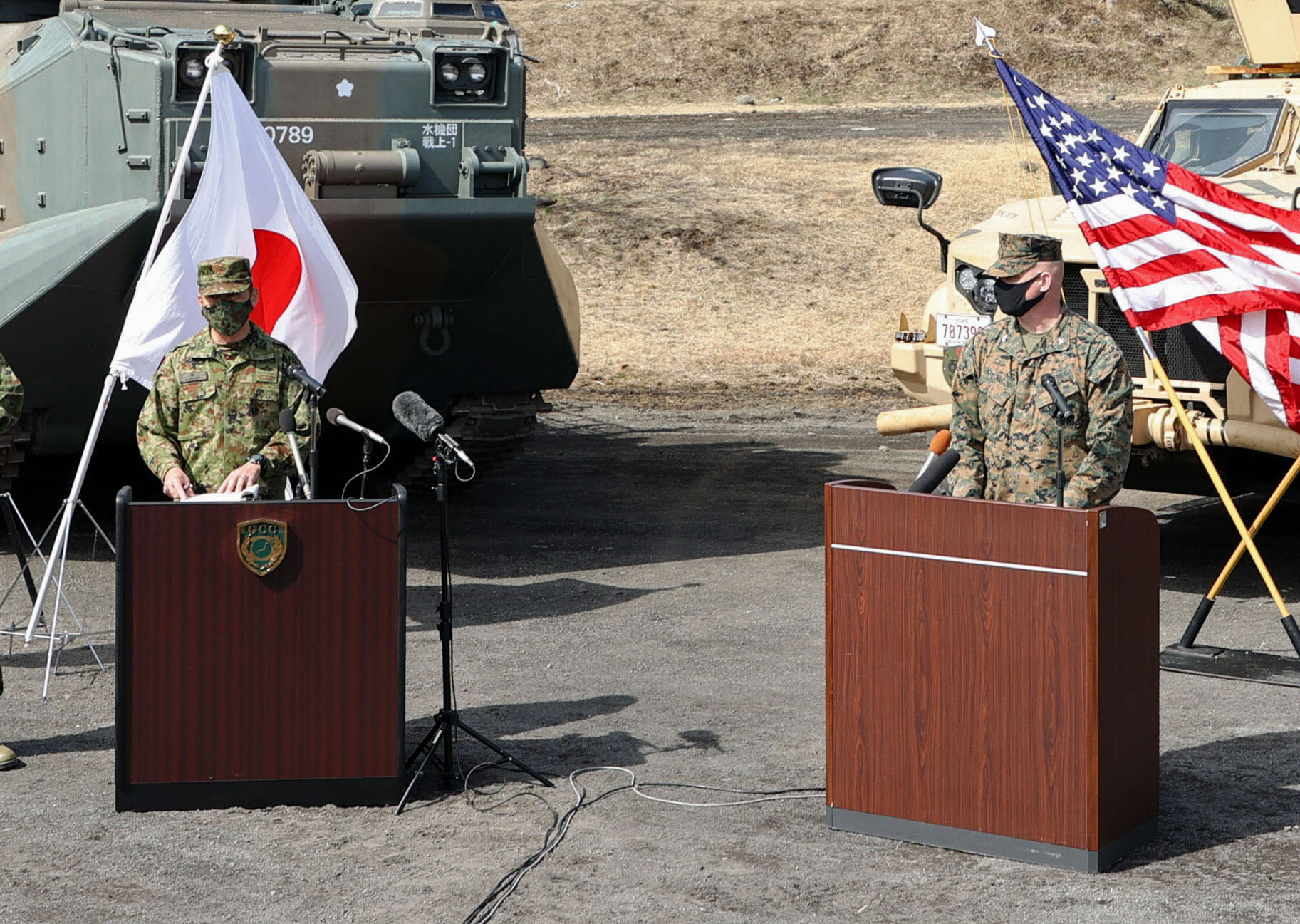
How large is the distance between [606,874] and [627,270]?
16472mm

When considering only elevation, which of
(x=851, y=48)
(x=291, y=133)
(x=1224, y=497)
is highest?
(x=851, y=48)

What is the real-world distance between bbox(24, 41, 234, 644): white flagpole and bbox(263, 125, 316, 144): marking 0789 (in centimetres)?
37

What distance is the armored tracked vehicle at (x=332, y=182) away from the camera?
9.31 m

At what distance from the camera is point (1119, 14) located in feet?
115

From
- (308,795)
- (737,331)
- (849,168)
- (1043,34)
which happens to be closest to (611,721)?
(308,795)

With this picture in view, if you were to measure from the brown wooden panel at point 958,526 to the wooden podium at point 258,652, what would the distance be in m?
1.37

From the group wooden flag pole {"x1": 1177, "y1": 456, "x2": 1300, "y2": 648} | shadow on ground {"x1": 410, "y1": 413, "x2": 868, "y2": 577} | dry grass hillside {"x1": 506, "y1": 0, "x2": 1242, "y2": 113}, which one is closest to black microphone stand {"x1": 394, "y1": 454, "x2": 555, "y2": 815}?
wooden flag pole {"x1": 1177, "y1": 456, "x2": 1300, "y2": 648}

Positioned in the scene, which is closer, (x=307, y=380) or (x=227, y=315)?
(x=307, y=380)

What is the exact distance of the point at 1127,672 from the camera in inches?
214

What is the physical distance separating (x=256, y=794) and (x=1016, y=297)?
289 centimetres

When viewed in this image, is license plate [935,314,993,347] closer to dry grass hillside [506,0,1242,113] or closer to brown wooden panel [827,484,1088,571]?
brown wooden panel [827,484,1088,571]

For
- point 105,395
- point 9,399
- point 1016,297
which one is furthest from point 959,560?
point 105,395

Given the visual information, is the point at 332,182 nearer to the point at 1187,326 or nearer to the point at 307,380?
the point at 307,380

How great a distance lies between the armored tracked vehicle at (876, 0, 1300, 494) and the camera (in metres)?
8.59
